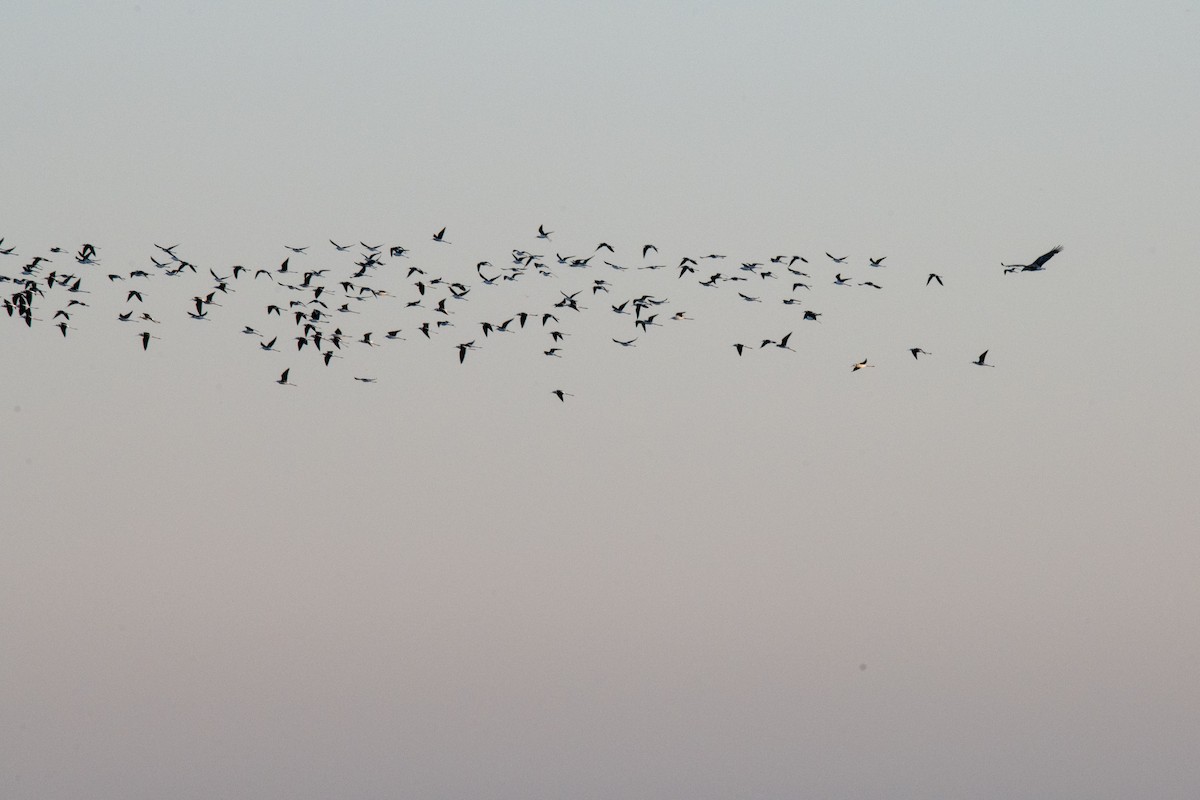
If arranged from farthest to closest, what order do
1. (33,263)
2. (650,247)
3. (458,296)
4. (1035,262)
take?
(650,247) → (458,296) → (33,263) → (1035,262)

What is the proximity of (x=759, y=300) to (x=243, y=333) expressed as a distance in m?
24.2

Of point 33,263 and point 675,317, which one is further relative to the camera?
point 675,317

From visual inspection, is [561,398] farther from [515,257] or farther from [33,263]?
[33,263]

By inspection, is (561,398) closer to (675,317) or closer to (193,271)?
(675,317)

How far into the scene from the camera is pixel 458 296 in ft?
342

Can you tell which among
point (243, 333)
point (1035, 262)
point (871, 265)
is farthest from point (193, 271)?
point (1035, 262)

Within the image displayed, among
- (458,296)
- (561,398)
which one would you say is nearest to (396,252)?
(458,296)

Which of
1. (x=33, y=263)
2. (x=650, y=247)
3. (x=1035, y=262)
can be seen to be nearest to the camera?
(x=1035, y=262)

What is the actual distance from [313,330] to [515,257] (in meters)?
10.4

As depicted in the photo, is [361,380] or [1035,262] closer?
[1035,262]

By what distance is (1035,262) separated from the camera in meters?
89.2

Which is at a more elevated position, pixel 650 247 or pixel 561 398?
pixel 650 247

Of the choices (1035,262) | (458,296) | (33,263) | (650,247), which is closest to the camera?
(1035,262)

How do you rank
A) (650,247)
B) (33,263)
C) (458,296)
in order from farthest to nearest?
(650,247) → (458,296) → (33,263)
